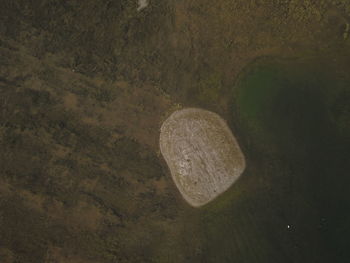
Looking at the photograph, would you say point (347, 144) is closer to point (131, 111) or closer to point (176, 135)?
point (176, 135)

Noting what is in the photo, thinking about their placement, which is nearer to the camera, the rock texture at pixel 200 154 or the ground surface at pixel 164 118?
the ground surface at pixel 164 118

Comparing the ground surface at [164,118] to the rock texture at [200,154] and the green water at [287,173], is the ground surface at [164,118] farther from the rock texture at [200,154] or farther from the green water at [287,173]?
the rock texture at [200,154]

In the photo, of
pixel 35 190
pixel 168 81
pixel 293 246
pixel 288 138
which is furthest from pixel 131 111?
pixel 293 246

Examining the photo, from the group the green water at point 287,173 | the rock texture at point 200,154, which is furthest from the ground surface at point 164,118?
the rock texture at point 200,154

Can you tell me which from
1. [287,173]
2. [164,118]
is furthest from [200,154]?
[287,173]
